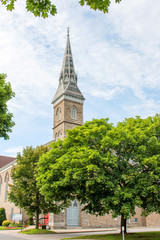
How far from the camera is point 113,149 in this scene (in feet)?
62.3

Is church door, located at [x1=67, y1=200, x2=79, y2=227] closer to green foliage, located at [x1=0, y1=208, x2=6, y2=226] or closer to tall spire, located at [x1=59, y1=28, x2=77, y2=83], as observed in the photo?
green foliage, located at [x1=0, y1=208, x2=6, y2=226]

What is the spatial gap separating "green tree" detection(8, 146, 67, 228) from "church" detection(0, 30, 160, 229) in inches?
243

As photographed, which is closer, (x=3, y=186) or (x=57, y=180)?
(x=57, y=180)

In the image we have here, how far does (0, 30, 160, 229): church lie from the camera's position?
31.6 metres

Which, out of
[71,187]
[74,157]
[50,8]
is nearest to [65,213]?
[71,187]

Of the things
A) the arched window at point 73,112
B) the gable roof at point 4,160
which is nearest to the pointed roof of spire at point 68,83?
the arched window at point 73,112

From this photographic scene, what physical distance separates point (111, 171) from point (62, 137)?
76.5 feet

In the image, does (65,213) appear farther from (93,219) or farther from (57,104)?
(57,104)

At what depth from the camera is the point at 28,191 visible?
78.7ft

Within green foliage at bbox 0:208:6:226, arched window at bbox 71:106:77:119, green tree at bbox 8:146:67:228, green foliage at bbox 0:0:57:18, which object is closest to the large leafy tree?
green tree at bbox 8:146:67:228

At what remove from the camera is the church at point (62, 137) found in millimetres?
31594

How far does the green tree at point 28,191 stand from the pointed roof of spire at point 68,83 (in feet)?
73.4

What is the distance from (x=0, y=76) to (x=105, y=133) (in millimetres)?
9440

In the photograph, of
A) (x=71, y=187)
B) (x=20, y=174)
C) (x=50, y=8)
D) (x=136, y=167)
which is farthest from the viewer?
(x=20, y=174)
